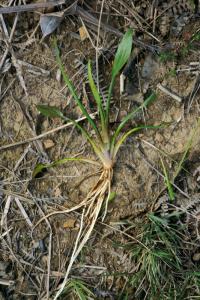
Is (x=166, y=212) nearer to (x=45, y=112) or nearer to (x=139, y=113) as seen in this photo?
(x=139, y=113)

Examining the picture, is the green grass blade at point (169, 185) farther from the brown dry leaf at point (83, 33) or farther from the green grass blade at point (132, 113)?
the brown dry leaf at point (83, 33)

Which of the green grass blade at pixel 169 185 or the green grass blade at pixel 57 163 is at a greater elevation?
the green grass blade at pixel 57 163

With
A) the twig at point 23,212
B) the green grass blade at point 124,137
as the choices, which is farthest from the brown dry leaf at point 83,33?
the twig at point 23,212

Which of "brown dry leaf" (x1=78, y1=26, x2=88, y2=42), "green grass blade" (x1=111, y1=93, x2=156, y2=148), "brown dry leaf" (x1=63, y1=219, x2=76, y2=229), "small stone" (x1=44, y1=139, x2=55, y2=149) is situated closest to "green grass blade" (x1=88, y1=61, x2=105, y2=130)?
"green grass blade" (x1=111, y1=93, x2=156, y2=148)

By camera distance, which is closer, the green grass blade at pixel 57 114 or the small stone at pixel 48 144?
the green grass blade at pixel 57 114

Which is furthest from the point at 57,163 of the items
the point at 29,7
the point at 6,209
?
the point at 29,7

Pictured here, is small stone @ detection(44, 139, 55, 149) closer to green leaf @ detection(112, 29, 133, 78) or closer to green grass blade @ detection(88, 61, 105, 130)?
green grass blade @ detection(88, 61, 105, 130)
